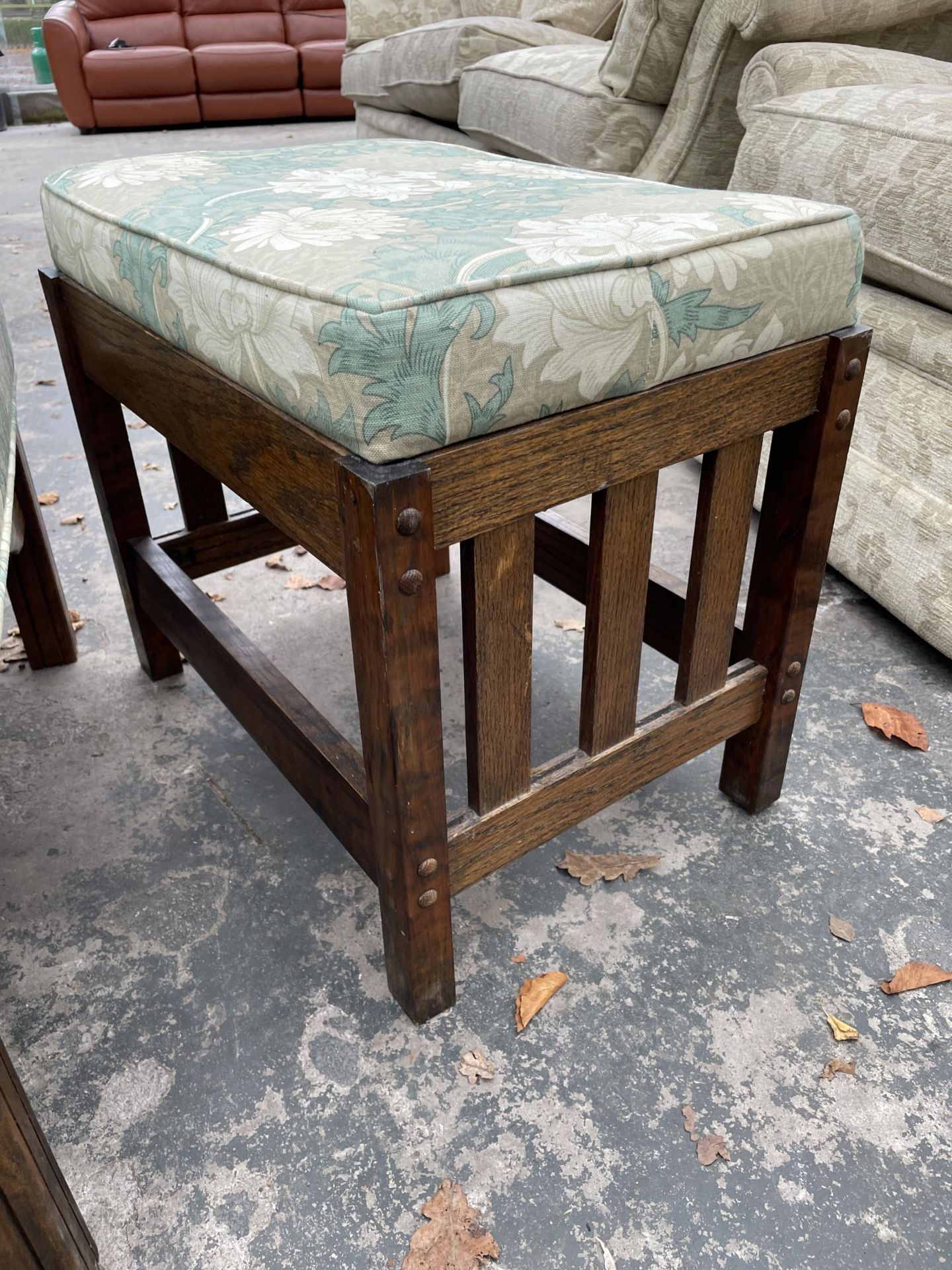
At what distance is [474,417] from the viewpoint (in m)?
0.63

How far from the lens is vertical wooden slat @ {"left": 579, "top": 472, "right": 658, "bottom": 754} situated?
2.55 ft

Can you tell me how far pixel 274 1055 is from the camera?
2.77ft

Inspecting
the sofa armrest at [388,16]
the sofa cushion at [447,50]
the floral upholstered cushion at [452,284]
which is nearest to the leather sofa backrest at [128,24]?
the sofa armrest at [388,16]

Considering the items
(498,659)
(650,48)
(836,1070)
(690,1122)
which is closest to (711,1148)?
(690,1122)

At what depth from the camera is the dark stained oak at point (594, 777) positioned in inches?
32.7

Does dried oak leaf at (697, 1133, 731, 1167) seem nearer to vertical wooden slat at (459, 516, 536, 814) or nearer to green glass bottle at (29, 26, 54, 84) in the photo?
vertical wooden slat at (459, 516, 536, 814)

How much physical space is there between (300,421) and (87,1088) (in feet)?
2.01

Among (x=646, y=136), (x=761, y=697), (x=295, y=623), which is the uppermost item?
(x=646, y=136)

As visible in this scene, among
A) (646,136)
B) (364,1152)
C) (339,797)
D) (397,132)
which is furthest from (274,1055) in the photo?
(397,132)

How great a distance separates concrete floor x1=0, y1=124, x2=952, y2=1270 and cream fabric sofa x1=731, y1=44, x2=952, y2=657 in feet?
0.63

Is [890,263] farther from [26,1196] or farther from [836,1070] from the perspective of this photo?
[26,1196]

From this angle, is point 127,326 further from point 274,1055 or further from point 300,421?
point 274,1055

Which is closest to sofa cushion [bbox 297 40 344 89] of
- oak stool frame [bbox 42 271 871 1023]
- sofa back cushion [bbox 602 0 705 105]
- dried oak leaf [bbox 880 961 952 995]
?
sofa back cushion [bbox 602 0 705 105]

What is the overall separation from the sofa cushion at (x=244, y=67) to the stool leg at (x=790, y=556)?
649cm
